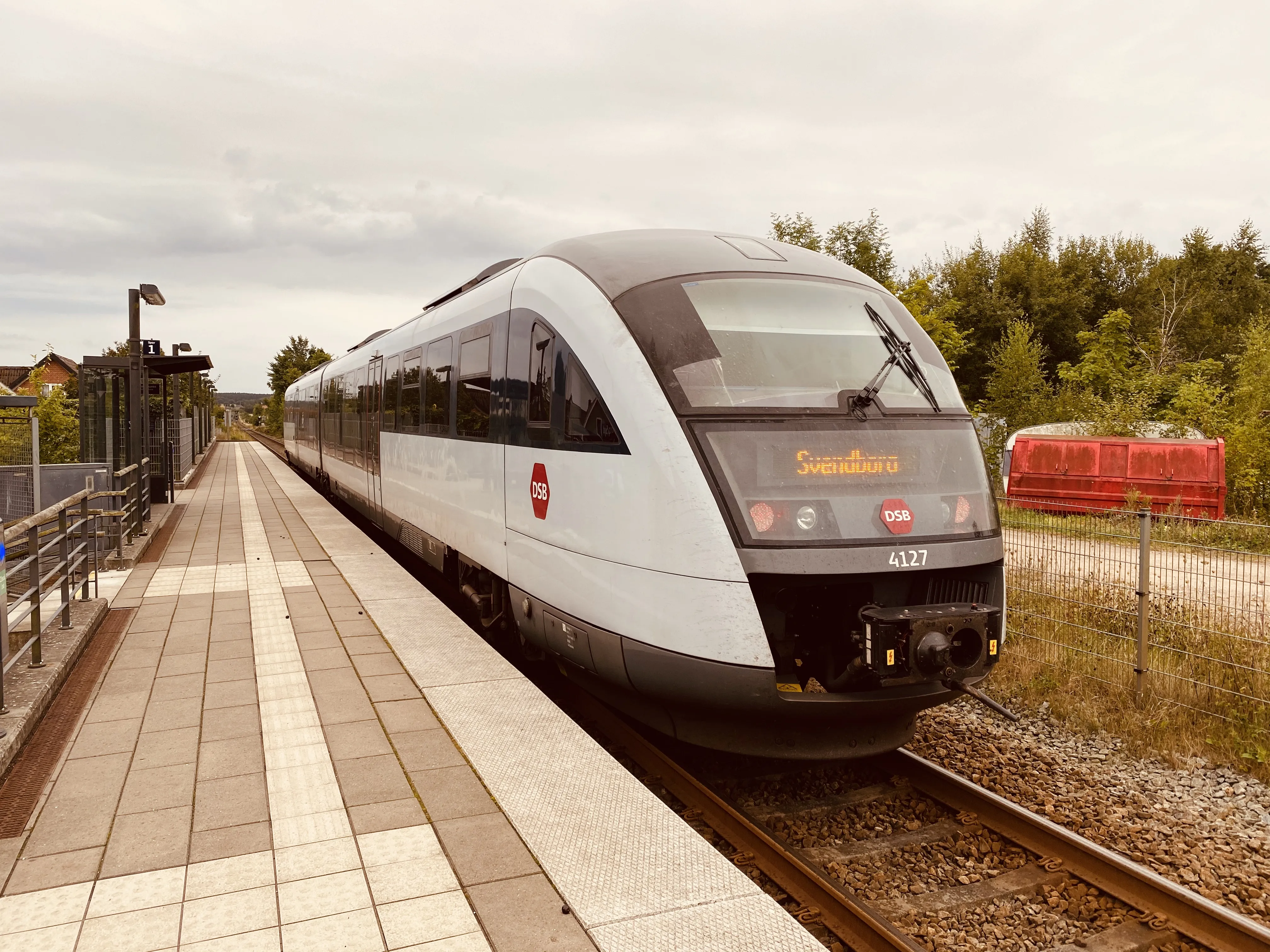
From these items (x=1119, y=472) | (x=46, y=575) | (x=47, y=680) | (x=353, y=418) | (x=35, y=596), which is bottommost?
(x=47, y=680)

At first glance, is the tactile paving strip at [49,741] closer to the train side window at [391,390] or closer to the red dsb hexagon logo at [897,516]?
the red dsb hexagon logo at [897,516]

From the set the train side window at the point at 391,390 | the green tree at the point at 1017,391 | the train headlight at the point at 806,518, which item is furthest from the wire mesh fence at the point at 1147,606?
the green tree at the point at 1017,391

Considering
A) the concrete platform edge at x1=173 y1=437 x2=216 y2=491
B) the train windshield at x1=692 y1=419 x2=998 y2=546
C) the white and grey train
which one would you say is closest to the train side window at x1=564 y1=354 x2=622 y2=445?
the white and grey train

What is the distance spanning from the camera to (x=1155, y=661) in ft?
21.8

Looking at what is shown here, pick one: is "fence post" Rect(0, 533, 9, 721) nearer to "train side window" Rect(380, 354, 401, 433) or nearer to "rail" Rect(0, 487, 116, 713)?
"rail" Rect(0, 487, 116, 713)

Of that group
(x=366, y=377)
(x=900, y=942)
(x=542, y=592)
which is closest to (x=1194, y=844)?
(x=900, y=942)

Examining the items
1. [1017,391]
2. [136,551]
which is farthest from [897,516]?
[1017,391]

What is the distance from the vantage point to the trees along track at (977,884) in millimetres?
3420

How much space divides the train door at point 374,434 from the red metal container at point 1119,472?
13.6m

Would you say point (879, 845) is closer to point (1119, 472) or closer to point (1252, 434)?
point (1119, 472)

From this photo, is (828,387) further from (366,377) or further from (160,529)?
(160,529)

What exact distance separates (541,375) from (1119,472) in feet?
57.4

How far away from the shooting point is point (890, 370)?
5055mm

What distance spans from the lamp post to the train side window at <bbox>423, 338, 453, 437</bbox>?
641 cm
